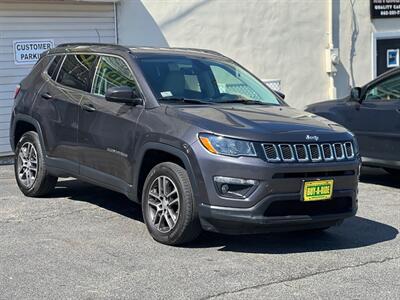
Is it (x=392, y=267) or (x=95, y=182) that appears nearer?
(x=392, y=267)

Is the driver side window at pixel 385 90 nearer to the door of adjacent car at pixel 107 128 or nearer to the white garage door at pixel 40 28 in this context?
the door of adjacent car at pixel 107 128

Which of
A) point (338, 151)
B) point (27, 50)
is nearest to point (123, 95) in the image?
point (338, 151)

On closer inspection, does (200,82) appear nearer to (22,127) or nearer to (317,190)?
(317,190)

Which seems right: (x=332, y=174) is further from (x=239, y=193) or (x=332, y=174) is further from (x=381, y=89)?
(x=381, y=89)

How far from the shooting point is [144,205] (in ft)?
21.0

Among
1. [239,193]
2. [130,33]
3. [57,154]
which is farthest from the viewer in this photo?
[130,33]

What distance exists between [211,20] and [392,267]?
8.53m

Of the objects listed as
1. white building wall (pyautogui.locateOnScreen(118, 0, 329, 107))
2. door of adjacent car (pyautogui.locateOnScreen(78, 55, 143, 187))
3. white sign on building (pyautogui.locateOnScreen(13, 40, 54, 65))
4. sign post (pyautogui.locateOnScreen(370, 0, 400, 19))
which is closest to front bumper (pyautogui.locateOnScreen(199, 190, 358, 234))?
door of adjacent car (pyautogui.locateOnScreen(78, 55, 143, 187))

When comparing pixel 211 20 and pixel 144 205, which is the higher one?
pixel 211 20

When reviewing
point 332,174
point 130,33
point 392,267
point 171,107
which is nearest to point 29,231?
point 171,107

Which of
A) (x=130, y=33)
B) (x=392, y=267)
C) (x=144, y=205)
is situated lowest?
(x=392, y=267)

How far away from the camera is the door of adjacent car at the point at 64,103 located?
24.2ft

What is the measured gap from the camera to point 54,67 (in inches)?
318

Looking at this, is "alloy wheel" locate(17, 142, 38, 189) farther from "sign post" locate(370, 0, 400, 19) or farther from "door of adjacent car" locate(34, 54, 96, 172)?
"sign post" locate(370, 0, 400, 19)
